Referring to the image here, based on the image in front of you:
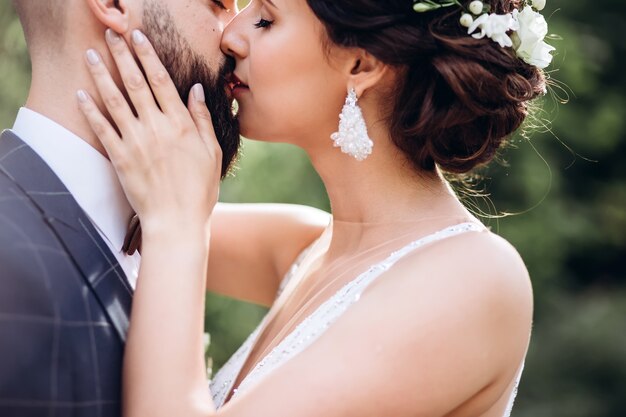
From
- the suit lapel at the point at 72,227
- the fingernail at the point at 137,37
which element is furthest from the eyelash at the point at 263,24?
the suit lapel at the point at 72,227

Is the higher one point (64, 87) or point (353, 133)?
point (64, 87)

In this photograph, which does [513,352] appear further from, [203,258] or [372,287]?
[203,258]

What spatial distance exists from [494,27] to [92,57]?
1.18 metres

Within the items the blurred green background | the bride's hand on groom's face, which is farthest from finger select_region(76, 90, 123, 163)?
the blurred green background

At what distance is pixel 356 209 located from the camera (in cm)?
290

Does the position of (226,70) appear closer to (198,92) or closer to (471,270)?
(198,92)

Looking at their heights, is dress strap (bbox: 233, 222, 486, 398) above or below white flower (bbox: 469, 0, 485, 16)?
below

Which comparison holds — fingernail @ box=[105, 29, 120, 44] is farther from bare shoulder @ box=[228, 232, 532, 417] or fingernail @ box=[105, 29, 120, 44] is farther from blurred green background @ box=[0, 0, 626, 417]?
blurred green background @ box=[0, 0, 626, 417]

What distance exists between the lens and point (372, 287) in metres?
2.48

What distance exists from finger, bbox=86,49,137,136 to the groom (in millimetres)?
43

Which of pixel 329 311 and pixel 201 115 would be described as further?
pixel 201 115

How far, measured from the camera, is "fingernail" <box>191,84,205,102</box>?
2752 millimetres

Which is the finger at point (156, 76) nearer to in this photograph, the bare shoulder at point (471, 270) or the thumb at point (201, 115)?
the thumb at point (201, 115)

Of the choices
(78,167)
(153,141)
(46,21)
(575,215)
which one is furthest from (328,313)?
(575,215)
